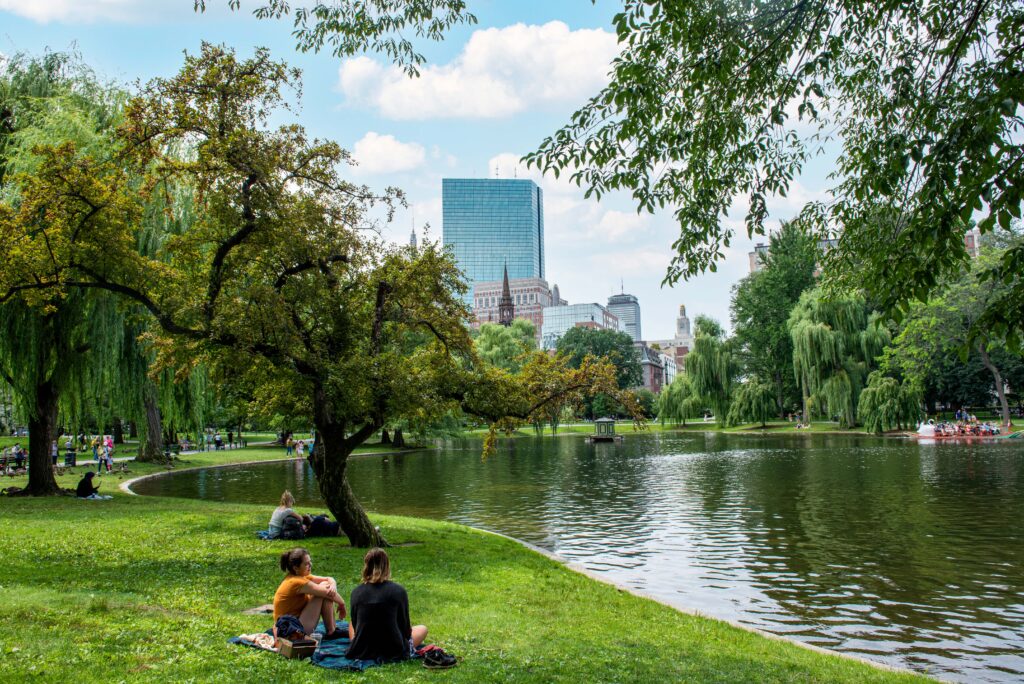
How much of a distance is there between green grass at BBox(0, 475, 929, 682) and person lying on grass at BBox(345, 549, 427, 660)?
28cm

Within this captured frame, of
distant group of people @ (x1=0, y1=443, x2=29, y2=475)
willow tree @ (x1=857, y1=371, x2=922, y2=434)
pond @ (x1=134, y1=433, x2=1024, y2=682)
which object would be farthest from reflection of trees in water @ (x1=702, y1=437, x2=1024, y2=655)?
distant group of people @ (x1=0, y1=443, x2=29, y2=475)

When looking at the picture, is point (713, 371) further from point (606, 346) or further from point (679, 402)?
point (606, 346)

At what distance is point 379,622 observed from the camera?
6.16m

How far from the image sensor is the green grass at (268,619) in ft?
19.0

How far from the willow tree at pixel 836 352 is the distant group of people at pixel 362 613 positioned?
52.3 metres

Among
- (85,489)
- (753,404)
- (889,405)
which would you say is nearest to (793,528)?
(85,489)

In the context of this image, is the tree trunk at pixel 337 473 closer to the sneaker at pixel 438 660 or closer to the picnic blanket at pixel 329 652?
the picnic blanket at pixel 329 652

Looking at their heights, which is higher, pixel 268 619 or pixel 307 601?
pixel 307 601

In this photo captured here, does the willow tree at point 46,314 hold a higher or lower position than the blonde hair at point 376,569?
higher

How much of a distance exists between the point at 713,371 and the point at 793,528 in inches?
2087

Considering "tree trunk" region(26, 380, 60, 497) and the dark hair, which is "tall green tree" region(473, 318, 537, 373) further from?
the dark hair

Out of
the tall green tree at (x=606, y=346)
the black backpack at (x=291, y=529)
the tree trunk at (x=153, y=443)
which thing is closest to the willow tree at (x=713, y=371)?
the tall green tree at (x=606, y=346)

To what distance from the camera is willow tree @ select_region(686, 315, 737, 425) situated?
6762 cm

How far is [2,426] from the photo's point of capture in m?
58.6
